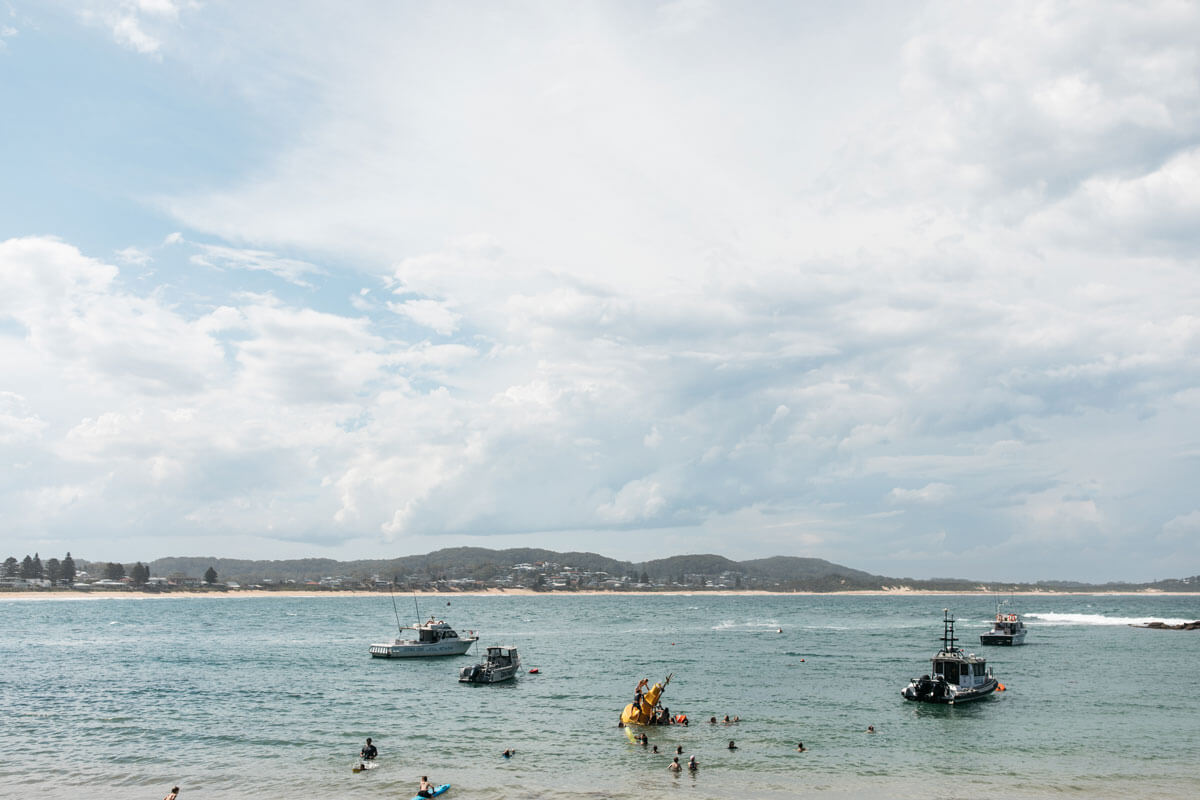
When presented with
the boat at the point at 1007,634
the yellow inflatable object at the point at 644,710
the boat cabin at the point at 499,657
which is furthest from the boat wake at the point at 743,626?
the yellow inflatable object at the point at 644,710

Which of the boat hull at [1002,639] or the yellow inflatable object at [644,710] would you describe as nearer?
the yellow inflatable object at [644,710]

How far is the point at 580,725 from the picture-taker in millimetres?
51438

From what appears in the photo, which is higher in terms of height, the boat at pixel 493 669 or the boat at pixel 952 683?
the boat at pixel 952 683

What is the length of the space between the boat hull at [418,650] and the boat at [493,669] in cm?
1890

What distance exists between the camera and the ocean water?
126 ft

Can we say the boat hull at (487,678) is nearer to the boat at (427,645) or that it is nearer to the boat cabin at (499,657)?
the boat cabin at (499,657)

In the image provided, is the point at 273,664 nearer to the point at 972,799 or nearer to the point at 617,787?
the point at 617,787

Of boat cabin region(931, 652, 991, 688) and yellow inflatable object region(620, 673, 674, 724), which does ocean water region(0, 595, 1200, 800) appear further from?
boat cabin region(931, 652, 991, 688)

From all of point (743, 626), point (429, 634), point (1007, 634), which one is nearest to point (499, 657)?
point (429, 634)

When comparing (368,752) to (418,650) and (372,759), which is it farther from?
(418,650)

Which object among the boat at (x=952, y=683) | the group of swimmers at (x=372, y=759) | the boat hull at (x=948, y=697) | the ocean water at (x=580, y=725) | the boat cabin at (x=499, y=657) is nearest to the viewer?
the group of swimmers at (x=372, y=759)

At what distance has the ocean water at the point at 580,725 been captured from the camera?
126 ft

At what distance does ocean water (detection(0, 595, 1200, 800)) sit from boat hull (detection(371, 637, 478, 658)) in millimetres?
1333

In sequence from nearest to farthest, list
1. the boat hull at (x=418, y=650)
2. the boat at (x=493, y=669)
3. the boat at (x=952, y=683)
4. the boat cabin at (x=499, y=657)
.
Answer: the boat at (x=952, y=683) < the boat at (x=493, y=669) < the boat cabin at (x=499, y=657) < the boat hull at (x=418, y=650)
